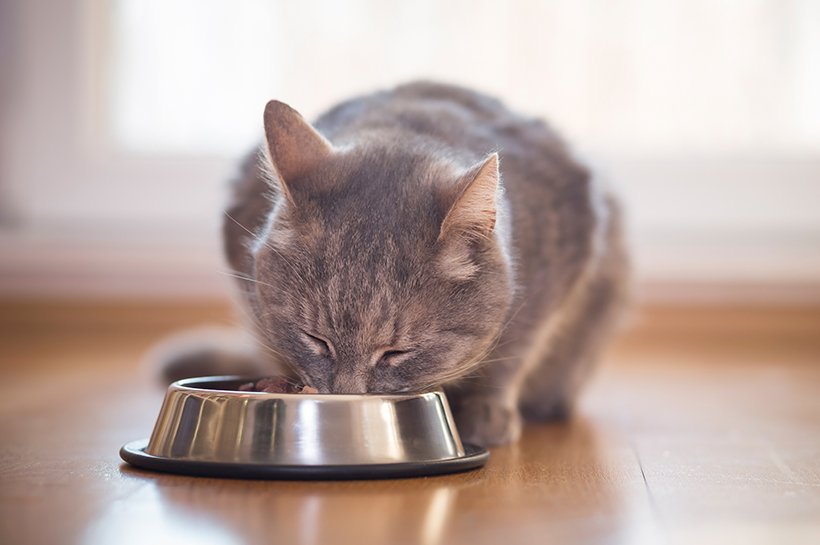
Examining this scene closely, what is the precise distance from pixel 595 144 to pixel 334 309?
8.11 feet

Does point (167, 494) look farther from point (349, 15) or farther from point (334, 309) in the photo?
point (349, 15)

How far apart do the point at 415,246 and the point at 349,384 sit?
23 cm

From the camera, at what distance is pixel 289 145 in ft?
5.34

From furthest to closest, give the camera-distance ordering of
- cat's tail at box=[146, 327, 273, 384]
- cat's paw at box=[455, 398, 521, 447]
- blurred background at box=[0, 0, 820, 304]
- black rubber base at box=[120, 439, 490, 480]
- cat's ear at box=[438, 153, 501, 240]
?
blurred background at box=[0, 0, 820, 304]
cat's tail at box=[146, 327, 273, 384]
cat's paw at box=[455, 398, 521, 447]
cat's ear at box=[438, 153, 501, 240]
black rubber base at box=[120, 439, 490, 480]

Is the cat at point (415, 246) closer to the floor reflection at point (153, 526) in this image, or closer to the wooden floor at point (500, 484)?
the wooden floor at point (500, 484)

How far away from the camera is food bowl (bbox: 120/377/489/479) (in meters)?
1.36

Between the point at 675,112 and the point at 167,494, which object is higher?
the point at 675,112

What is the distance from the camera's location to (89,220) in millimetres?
3793

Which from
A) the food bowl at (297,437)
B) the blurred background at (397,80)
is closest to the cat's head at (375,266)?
the food bowl at (297,437)

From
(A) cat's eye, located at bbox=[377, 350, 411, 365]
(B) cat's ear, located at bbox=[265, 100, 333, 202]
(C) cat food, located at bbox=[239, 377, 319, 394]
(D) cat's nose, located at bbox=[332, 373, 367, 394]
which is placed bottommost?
(C) cat food, located at bbox=[239, 377, 319, 394]

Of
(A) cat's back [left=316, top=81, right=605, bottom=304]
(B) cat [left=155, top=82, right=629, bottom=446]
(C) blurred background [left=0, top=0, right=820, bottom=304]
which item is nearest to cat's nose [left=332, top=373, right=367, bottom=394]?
(B) cat [left=155, top=82, right=629, bottom=446]

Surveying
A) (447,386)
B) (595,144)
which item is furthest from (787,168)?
(447,386)

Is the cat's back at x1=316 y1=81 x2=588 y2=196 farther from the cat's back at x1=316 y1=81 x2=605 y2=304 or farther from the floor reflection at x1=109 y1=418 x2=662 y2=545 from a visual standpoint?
the floor reflection at x1=109 y1=418 x2=662 y2=545

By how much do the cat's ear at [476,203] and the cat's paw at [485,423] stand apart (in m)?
0.41
